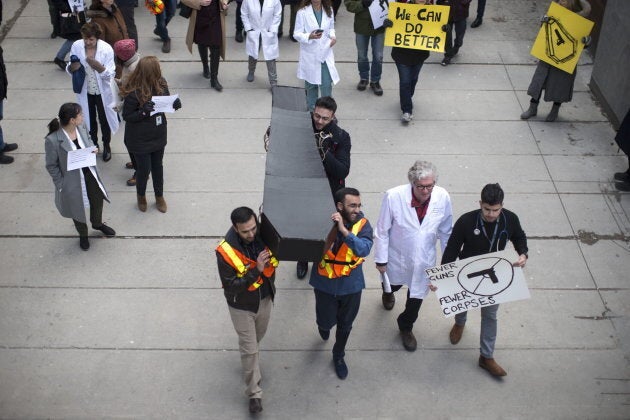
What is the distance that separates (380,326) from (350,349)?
41cm

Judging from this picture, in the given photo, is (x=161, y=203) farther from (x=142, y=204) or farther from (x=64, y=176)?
(x=64, y=176)

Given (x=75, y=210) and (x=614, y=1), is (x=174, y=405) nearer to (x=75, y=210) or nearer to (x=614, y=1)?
(x=75, y=210)

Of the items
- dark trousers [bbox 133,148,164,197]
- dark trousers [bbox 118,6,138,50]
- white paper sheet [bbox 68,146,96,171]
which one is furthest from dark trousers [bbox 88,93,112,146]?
Result: dark trousers [bbox 118,6,138,50]

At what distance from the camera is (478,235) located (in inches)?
235

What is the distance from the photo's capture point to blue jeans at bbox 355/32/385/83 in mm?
10219

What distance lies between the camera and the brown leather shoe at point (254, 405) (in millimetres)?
6105

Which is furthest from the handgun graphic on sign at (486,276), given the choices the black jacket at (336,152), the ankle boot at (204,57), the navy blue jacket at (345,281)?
the ankle boot at (204,57)

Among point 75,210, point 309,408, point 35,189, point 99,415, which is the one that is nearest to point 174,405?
point 99,415

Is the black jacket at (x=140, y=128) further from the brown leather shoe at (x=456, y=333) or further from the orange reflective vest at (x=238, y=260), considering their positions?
the brown leather shoe at (x=456, y=333)

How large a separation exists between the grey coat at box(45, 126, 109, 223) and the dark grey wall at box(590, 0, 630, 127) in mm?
6613

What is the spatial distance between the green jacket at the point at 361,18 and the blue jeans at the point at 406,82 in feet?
2.28

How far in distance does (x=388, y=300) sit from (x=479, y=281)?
120 centimetres

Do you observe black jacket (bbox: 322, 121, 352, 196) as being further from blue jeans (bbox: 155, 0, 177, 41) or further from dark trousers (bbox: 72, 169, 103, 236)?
blue jeans (bbox: 155, 0, 177, 41)

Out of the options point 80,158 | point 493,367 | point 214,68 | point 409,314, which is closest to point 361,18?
point 214,68
